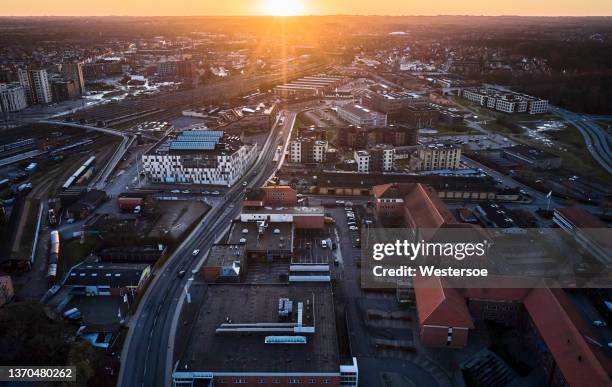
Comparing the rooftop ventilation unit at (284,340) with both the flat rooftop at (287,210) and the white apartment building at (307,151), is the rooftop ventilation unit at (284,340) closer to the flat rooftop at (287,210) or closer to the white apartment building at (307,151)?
the flat rooftop at (287,210)

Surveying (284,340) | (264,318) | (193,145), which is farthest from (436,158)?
(284,340)

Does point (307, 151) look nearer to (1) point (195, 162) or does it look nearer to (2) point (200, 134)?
(2) point (200, 134)

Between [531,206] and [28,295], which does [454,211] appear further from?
[28,295]

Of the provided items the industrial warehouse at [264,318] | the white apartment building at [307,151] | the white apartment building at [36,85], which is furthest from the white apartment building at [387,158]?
the white apartment building at [36,85]

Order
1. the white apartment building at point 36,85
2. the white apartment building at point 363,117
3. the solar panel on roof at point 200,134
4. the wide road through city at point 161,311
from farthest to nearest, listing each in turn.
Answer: the white apartment building at point 36,85 < the white apartment building at point 363,117 < the solar panel on roof at point 200,134 < the wide road through city at point 161,311

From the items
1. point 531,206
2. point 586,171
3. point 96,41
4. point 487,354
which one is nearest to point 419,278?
point 487,354

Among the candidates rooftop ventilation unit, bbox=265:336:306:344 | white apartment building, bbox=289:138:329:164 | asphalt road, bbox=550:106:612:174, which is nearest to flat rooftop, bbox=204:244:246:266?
rooftop ventilation unit, bbox=265:336:306:344
